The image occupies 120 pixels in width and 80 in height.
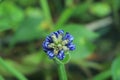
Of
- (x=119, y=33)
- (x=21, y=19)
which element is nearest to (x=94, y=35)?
(x=119, y=33)

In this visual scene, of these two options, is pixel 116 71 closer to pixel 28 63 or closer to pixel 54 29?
pixel 54 29

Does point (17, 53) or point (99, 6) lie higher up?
point (99, 6)

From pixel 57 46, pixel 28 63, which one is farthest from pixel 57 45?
pixel 28 63

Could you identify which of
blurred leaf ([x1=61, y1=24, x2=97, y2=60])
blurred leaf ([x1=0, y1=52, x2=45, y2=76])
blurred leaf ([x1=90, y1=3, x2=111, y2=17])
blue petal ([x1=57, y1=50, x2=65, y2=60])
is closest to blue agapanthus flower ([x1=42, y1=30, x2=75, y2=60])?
blue petal ([x1=57, y1=50, x2=65, y2=60])

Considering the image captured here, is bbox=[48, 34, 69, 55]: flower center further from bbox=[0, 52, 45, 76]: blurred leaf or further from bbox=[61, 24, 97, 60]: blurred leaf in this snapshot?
bbox=[0, 52, 45, 76]: blurred leaf

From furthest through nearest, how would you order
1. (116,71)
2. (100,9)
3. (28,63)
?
(100,9) < (28,63) < (116,71)

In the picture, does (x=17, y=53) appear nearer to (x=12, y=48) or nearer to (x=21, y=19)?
(x=12, y=48)

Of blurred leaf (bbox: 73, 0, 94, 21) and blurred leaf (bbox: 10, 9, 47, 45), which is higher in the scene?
blurred leaf (bbox: 73, 0, 94, 21)

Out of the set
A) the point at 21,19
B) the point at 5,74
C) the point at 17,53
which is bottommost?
the point at 5,74
